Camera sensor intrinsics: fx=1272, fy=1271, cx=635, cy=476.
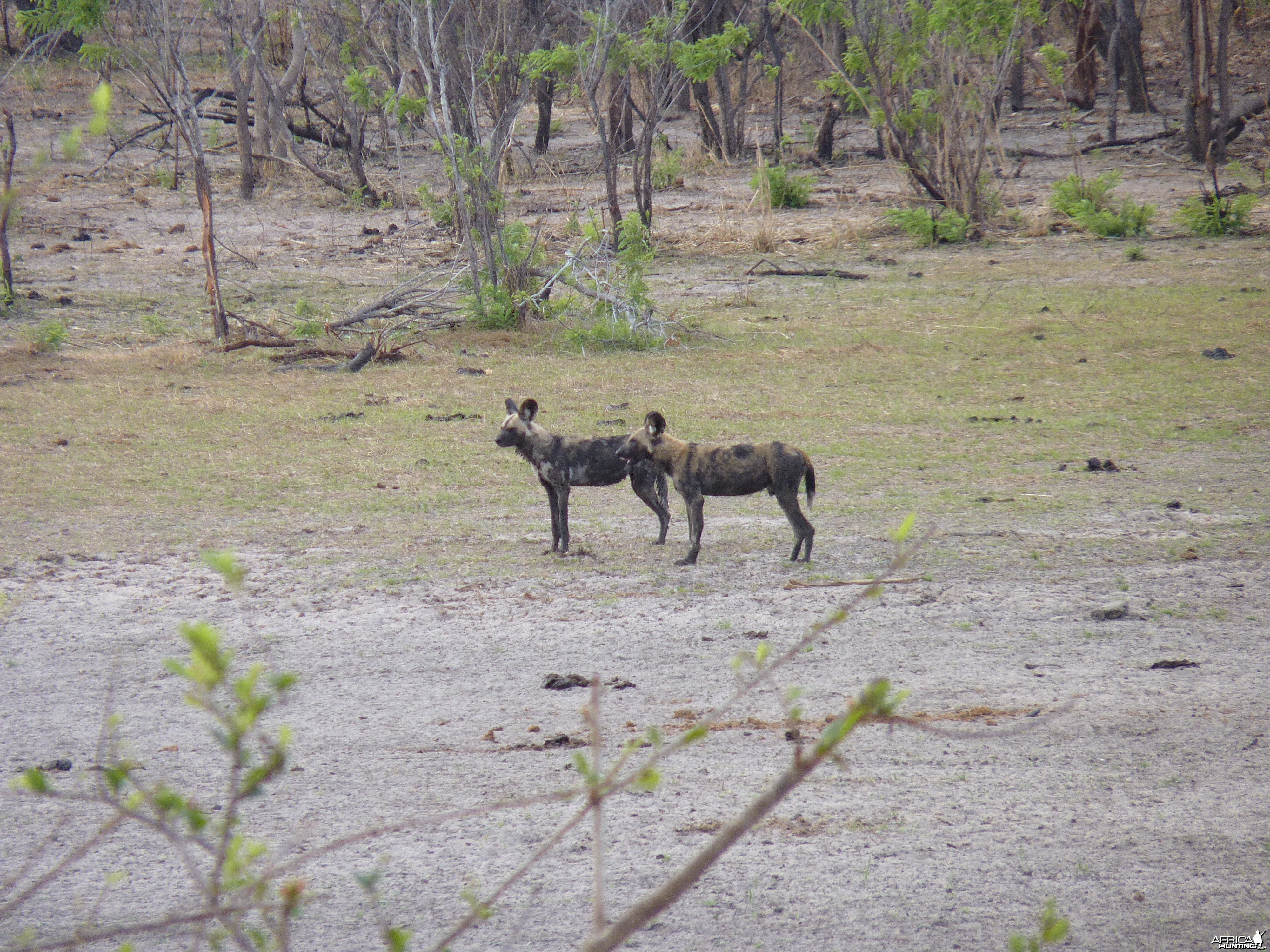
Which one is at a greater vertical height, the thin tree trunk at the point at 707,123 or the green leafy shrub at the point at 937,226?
the thin tree trunk at the point at 707,123

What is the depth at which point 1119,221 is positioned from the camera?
19.0 meters

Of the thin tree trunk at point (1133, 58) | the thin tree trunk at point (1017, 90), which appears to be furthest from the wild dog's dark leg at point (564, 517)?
the thin tree trunk at point (1017, 90)

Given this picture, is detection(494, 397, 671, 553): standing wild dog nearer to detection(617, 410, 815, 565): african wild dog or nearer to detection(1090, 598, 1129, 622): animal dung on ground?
detection(617, 410, 815, 565): african wild dog

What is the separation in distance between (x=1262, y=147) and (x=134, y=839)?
2403 cm

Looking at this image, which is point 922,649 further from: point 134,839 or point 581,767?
point 581,767

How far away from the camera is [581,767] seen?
5.33ft

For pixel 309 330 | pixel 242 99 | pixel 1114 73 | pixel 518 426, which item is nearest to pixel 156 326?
pixel 309 330

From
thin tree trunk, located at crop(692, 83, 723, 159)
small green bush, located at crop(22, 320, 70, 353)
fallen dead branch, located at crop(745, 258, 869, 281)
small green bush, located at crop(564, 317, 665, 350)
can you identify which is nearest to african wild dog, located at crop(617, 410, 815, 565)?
small green bush, located at crop(564, 317, 665, 350)

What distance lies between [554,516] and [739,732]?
10.0 feet

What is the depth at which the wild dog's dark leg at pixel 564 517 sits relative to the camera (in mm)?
7910

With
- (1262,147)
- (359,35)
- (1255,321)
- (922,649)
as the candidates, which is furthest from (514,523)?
(1262,147)

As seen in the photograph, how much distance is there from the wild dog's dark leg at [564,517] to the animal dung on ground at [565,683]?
212 cm

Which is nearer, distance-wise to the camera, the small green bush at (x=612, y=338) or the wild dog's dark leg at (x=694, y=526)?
the wild dog's dark leg at (x=694, y=526)

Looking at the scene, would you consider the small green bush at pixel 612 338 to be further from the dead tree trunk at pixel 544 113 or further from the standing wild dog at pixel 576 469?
the dead tree trunk at pixel 544 113
